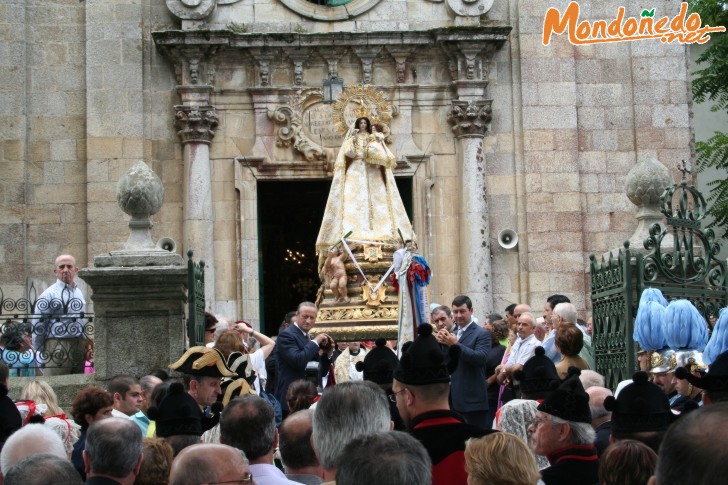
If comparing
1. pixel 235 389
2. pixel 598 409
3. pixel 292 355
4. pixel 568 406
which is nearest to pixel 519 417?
pixel 598 409

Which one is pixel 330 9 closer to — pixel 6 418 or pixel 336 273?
pixel 336 273

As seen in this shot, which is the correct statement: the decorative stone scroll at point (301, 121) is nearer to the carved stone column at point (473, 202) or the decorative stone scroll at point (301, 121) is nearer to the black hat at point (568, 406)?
the carved stone column at point (473, 202)

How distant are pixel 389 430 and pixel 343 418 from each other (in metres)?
0.69

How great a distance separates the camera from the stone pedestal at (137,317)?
42.2 feet

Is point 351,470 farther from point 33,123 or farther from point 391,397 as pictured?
point 33,123

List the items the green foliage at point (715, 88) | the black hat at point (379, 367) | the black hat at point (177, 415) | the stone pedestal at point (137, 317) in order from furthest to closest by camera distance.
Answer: the green foliage at point (715, 88)
the stone pedestal at point (137, 317)
the black hat at point (379, 367)
the black hat at point (177, 415)

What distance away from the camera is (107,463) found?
5441 mm

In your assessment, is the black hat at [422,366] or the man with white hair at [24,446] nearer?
the black hat at [422,366]

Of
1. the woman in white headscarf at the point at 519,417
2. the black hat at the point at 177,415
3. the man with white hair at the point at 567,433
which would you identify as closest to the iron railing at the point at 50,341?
the black hat at the point at 177,415

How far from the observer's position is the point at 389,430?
4836 millimetres

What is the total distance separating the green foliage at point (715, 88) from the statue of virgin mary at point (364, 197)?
11442 millimetres

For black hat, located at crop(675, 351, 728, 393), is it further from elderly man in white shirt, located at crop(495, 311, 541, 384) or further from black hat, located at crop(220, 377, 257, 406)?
elderly man in white shirt, located at crop(495, 311, 541, 384)

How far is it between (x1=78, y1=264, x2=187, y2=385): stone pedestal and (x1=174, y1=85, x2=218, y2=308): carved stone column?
6.23 meters

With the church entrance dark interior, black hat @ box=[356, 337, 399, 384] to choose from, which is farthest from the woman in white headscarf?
the church entrance dark interior
